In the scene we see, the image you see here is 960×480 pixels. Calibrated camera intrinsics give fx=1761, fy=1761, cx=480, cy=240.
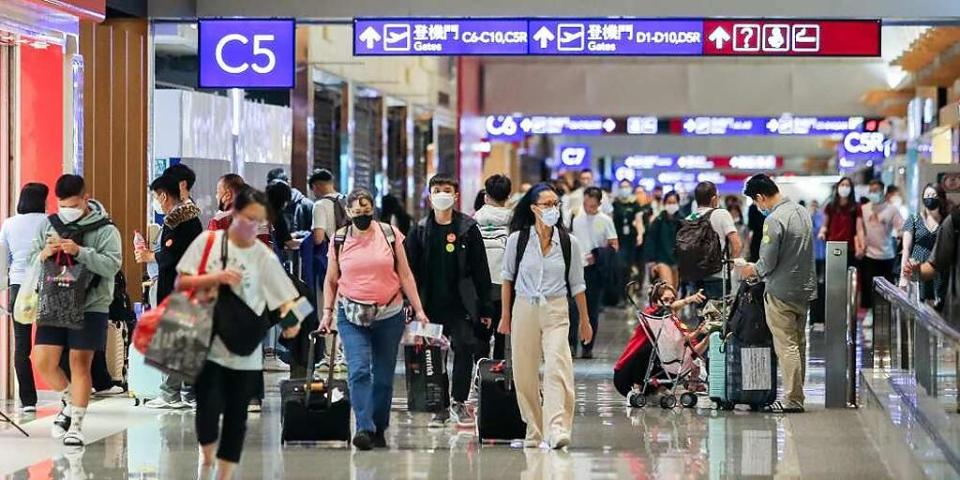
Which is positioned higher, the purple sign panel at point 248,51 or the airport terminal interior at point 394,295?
the purple sign panel at point 248,51

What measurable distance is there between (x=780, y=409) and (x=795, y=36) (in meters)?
3.88

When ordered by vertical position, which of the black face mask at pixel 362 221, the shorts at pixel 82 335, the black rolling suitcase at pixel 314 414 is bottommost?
the black rolling suitcase at pixel 314 414

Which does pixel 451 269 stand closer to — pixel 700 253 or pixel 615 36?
pixel 700 253

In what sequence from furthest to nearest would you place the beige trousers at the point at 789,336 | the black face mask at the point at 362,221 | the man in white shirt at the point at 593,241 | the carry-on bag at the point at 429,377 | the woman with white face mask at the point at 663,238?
the woman with white face mask at the point at 663,238 → the man in white shirt at the point at 593,241 → the beige trousers at the point at 789,336 → the carry-on bag at the point at 429,377 → the black face mask at the point at 362,221

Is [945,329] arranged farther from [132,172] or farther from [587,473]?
[132,172]

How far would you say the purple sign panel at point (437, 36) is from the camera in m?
15.3

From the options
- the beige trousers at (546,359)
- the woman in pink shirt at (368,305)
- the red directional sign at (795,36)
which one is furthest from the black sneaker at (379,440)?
the red directional sign at (795,36)

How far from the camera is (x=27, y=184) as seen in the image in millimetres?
12750

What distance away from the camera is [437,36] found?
15281mm

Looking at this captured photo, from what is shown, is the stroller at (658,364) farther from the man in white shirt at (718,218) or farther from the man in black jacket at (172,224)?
the man in black jacket at (172,224)

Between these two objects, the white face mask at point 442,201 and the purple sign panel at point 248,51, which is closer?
the white face mask at point 442,201

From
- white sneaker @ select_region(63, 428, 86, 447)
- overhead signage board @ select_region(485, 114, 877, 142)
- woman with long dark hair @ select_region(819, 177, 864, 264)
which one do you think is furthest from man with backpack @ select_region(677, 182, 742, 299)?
overhead signage board @ select_region(485, 114, 877, 142)

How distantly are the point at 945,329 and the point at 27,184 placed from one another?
6814 mm

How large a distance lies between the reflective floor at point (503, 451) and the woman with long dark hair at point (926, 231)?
1.98 m
